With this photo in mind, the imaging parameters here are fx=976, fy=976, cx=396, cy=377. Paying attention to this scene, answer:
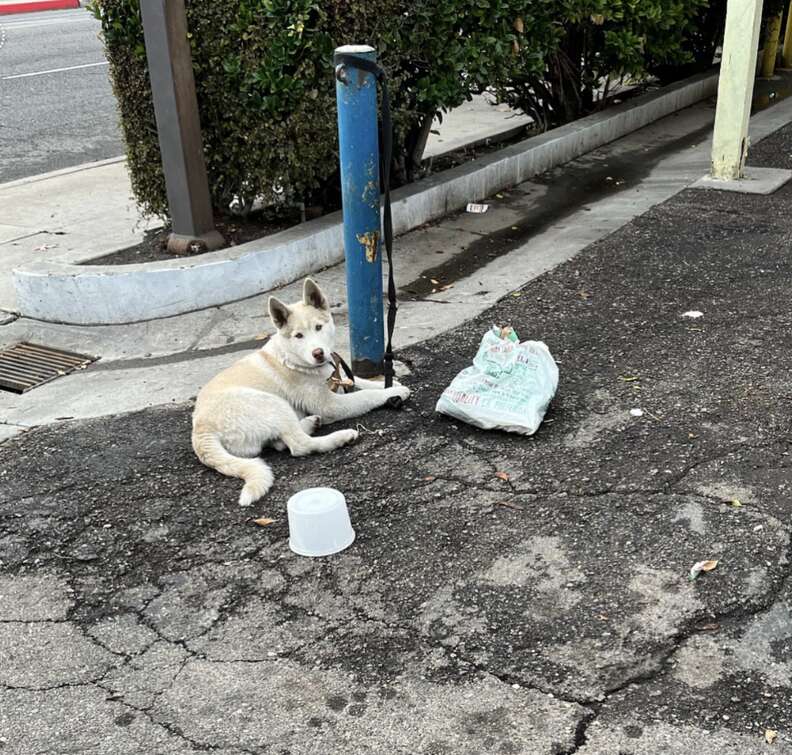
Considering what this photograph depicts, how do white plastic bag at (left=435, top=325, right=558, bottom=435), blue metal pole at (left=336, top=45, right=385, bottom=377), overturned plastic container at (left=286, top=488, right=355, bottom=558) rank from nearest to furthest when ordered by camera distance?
1. overturned plastic container at (left=286, top=488, right=355, bottom=558)
2. white plastic bag at (left=435, top=325, right=558, bottom=435)
3. blue metal pole at (left=336, top=45, right=385, bottom=377)

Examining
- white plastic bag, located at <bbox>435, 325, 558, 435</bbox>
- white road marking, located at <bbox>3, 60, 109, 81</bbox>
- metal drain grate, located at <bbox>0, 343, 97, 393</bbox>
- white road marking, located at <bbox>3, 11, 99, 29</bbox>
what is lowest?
metal drain grate, located at <bbox>0, 343, 97, 393</bbox>

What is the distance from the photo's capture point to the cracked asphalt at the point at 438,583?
116 inches

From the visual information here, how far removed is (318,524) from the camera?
3.71 m

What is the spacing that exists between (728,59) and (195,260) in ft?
15.3

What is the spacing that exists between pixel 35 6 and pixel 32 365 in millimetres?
23342

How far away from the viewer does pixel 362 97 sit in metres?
4.61

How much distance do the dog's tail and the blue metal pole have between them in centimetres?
100

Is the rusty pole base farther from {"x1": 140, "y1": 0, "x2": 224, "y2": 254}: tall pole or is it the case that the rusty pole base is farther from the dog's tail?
the dog's tail

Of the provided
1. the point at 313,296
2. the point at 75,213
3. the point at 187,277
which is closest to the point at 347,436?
the point at 313,296

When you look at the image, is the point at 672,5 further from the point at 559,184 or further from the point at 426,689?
the point at 426,689

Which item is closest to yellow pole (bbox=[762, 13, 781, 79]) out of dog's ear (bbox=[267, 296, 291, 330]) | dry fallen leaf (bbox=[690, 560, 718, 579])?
dog's ear (bbox=[267, 296, 291, 330])

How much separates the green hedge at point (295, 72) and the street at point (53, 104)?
156cm

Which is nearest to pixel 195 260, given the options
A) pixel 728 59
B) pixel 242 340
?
pixel 242 340

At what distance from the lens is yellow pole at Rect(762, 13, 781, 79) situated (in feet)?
44.2
